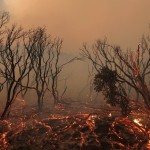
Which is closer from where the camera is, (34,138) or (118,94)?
(34,138)

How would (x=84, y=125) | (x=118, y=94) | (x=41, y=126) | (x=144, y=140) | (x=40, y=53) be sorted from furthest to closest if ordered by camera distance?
(x=40, y=53), (x=118, y=94), (x=41, y=126), (x=84, y=125), (x=144, y=140)

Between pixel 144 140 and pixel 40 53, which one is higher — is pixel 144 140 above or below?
below

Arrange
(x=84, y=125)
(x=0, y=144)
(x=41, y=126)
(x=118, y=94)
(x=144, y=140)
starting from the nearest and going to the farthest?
1. (x=144, y=140)
2. (x=0, y=144)
3. (x=84, y=125)
4. (x=41, y=126)
5. (x=118, y=94)

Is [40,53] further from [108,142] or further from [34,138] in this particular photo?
[108,142]

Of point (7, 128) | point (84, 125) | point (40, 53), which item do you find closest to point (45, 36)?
point (40, 53)

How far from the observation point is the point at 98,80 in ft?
37.5

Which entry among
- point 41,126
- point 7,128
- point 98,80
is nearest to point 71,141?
point 41,126

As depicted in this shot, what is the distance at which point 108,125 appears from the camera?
823cm

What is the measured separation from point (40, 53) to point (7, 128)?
9.07m

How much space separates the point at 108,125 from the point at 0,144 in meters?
3.74

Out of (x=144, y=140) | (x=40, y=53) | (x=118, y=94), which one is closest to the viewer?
(x=144, y=140)

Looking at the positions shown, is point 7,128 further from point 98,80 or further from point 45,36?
point 45,36

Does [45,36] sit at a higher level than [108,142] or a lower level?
higher

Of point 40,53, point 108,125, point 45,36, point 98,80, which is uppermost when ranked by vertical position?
point 45,36
